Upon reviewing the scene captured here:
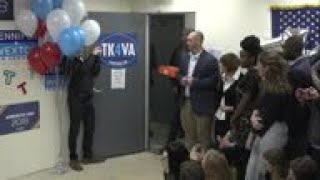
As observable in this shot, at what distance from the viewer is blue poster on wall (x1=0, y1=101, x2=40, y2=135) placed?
5195 millimetres

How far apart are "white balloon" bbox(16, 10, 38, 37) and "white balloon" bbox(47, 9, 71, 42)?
174 mm

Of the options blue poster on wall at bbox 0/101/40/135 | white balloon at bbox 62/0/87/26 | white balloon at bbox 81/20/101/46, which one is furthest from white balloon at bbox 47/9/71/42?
blue poster on wall at bbox 0/101/40/135

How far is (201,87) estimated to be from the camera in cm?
505

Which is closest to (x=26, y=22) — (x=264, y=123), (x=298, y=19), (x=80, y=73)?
(x=80, y=73)

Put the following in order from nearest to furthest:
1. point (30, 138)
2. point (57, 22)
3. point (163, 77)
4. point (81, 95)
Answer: point (57, 22), point (30, 138), point (81, 95), point (163, 77)

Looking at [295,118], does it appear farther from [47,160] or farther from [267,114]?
[47,160]

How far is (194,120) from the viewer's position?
5219 mm

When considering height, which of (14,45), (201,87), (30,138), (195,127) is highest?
(14,45)

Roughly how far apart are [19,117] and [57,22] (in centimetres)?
113

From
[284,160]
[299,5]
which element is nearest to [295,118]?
[284,160]

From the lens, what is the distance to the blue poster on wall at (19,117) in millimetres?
5195

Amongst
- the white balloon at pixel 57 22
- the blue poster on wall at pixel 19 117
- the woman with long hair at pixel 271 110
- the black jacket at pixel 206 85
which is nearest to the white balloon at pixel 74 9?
the white balloon at pixel 57 22

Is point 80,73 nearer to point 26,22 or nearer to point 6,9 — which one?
point 26,22

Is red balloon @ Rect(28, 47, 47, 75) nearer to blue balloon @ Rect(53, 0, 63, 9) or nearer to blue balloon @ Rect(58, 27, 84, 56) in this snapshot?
blue balloon @ Rect(58, 27, 84, 56)
